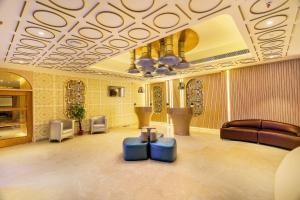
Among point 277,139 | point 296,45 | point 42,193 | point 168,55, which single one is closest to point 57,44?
point 168,55

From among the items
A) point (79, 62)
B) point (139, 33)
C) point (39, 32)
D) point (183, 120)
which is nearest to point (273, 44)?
point (139, 33)

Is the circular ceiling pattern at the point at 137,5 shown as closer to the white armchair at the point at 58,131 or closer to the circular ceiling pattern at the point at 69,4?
the circular ceiling pattern at the point at 69,4

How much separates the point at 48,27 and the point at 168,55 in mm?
2494

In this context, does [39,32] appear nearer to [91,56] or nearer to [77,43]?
[77,43]

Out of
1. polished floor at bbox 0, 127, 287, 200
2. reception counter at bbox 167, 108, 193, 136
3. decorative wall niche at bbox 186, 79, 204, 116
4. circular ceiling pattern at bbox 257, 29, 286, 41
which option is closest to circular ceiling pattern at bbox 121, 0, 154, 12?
circular ceiling pattern at bbox 257, 29, 286, 41

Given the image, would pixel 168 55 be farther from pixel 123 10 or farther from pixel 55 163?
pixel 55 163

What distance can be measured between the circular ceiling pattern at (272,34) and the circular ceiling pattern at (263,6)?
101 cm

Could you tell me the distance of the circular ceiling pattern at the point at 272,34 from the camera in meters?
3.19

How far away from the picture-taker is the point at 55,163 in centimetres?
384

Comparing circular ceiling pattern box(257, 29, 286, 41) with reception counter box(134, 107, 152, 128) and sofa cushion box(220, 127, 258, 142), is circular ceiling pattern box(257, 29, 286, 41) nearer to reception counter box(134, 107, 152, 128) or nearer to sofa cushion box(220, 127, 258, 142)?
sofa cushion box(220, 127, 258, 142)

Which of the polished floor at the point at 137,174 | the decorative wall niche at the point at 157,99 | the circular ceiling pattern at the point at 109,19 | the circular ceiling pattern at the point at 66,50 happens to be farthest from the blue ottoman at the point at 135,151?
the decorative wall niche at the point at 157,99

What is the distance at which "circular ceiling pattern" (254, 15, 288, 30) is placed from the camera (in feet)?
8.70

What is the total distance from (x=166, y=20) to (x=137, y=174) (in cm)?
298

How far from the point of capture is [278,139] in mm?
4738
